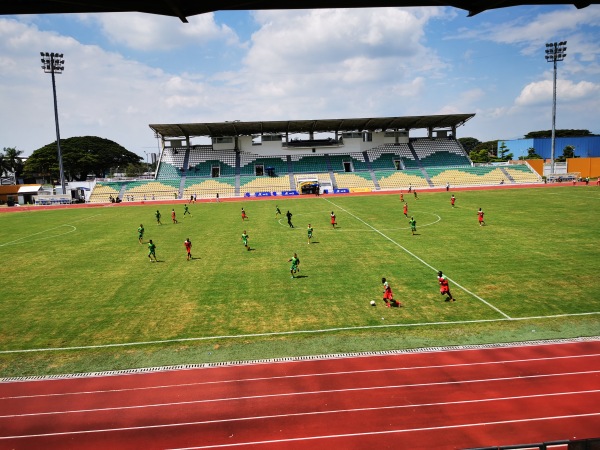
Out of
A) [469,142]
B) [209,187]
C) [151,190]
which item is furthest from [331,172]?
[469,142]

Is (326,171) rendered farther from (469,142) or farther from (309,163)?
(469,142)

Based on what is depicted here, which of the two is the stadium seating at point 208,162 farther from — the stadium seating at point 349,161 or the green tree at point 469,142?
the green tree at point 469,142

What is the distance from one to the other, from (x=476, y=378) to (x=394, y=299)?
5.16m

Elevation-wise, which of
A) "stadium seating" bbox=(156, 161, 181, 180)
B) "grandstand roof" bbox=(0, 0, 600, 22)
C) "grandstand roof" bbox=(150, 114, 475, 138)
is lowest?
"grandstand roof" bbox=(0, 0, 600, 22)

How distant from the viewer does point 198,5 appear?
545 cm

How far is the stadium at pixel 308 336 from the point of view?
855cm

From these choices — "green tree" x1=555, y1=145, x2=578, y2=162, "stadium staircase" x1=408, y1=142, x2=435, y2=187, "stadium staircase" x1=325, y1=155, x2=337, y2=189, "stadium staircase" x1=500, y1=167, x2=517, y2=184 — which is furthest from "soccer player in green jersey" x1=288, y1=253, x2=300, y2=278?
"green tree" x1=555, y1=145, x2=578, y2=162

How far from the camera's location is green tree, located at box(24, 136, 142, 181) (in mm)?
86438

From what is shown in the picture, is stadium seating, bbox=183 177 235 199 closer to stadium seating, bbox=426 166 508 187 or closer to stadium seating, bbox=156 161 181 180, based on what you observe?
stadium seating, bbox=156 161 181 180

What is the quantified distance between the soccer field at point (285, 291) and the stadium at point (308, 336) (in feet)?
0.27

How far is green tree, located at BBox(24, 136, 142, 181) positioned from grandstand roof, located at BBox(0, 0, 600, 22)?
95.1 metres

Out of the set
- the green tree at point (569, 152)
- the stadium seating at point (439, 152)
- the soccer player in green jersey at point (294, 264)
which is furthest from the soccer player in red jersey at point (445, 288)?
the green tree at point (569, 152)

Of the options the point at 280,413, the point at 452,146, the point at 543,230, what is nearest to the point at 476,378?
the point at 280,413

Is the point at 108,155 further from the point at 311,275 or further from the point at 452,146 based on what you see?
the point at 311,275
